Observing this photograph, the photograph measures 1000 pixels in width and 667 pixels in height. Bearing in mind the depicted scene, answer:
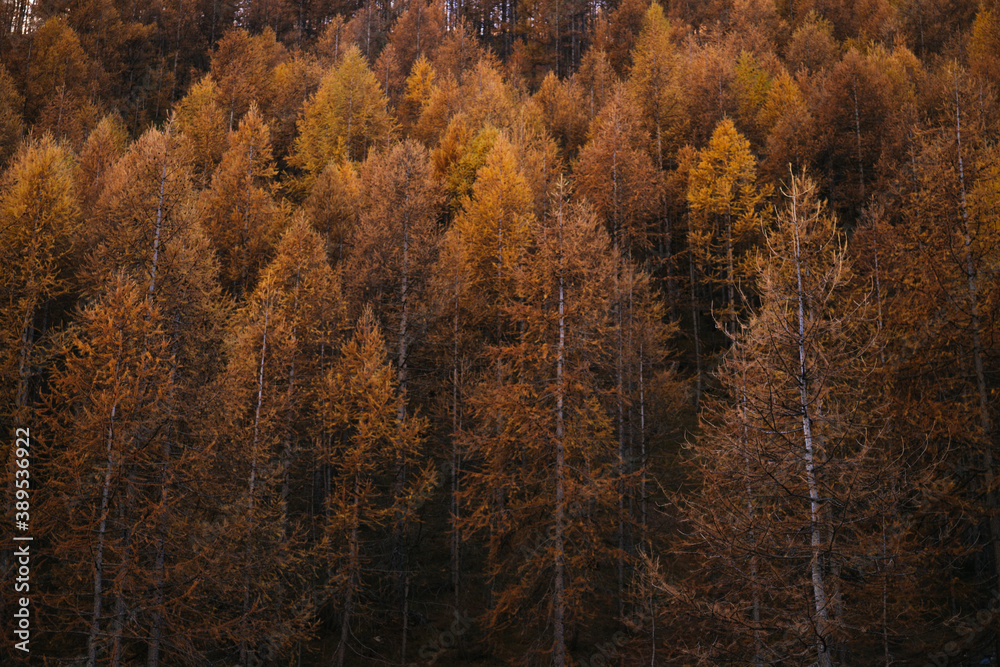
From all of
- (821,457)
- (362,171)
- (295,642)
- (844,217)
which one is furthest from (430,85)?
(821,457)

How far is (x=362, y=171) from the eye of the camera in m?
30.7

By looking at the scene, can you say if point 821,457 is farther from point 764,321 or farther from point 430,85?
point 430,85

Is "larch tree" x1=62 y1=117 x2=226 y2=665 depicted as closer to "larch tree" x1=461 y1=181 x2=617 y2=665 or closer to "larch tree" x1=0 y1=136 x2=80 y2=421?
"larch tree" x1=0 y1=136 x2=80 y2=421

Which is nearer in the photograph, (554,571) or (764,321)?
(764,321)

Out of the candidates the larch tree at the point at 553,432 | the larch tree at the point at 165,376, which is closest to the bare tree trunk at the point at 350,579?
the larch tree at the point at 553,432

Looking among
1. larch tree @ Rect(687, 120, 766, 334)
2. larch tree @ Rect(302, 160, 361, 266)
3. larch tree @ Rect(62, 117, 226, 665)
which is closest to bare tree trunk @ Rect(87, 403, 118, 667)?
larch tree @ Rect(62, 117, 226, 665)

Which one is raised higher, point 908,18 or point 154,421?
point 908,18

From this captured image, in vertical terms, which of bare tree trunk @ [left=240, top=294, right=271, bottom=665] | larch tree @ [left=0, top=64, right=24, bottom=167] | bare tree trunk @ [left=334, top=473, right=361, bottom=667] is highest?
larch tree @ [left=0, top=64, right=24, bottom=167]

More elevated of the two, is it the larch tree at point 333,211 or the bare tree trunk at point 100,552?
the larch tree at point 333,211

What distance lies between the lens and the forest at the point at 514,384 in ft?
29.1

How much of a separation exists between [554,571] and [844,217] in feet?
89.1

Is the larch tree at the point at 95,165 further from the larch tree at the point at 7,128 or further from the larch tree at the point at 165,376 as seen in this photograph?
the larch tree at the point at 165,376

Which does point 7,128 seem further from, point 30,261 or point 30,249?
point 30,261

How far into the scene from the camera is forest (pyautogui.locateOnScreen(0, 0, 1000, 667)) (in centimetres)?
888
